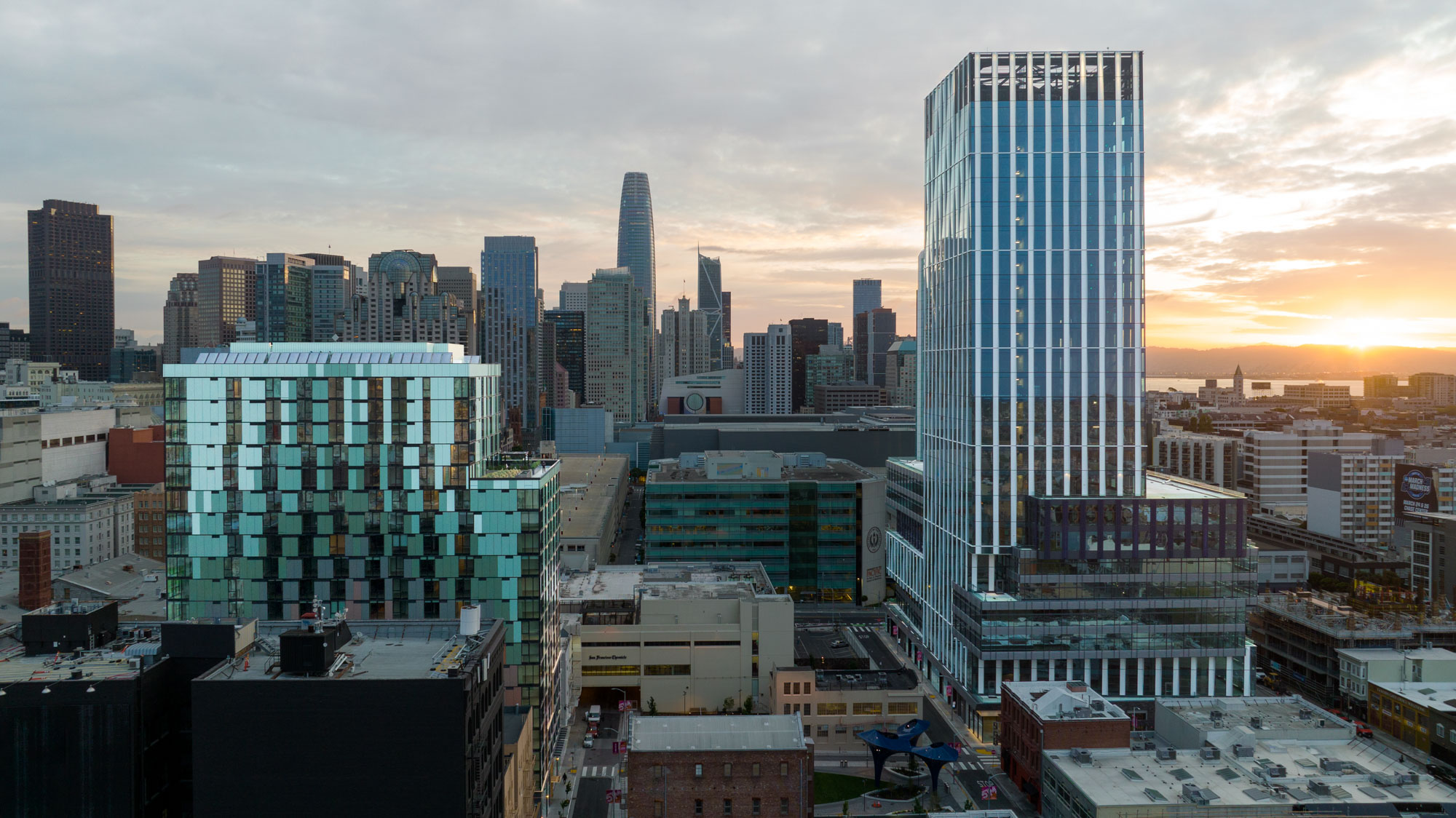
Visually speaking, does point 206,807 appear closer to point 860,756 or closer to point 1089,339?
point 860,756

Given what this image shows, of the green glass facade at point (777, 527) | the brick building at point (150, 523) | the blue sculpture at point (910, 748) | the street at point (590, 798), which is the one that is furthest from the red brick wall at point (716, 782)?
the brick building at point (150, 523)

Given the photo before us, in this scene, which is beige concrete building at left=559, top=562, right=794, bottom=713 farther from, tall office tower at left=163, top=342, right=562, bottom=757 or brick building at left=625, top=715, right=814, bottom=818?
brick building at left=625, top=715, right=814, bottom=818

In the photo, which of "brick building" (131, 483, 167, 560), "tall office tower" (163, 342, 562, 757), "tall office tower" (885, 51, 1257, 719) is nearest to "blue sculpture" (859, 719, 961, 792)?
"tall office tower" (885, 51, 1257, 719)

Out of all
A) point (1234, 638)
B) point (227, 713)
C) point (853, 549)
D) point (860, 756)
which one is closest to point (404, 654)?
point (227, 713)

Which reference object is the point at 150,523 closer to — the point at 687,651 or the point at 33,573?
the point at 33,573

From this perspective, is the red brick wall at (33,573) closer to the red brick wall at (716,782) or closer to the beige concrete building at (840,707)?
the beige concrete building at (840,707)

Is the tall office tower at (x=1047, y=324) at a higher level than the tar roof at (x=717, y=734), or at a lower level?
higher

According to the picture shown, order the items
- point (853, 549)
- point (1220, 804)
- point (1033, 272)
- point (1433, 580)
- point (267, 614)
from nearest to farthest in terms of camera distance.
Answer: point (1220, 804)
point (267, 614)
point (1033, 272)
point (1433, 580)
point (853, 549)

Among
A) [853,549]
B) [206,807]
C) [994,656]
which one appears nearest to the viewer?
[206,807]
